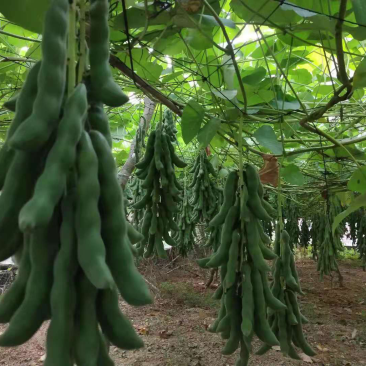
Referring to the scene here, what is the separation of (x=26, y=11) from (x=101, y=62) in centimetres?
51

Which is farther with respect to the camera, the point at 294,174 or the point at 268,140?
the point at 294,174

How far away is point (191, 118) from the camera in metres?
1.64

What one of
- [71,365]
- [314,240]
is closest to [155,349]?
[71,365]

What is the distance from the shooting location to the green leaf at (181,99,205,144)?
1562 millimetres

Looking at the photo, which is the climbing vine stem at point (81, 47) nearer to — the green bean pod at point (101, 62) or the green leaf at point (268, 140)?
the green bean pod at point (101, 62)

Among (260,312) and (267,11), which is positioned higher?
(267,11)

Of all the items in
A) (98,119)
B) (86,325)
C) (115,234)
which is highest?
(98,119)

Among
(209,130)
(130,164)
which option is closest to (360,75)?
(209,130)

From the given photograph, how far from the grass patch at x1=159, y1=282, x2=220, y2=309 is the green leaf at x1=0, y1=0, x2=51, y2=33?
175 inches

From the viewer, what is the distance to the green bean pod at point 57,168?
1.41ft

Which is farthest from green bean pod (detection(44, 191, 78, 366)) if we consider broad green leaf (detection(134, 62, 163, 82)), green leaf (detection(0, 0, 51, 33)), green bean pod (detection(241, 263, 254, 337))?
broad green leaf (detection(134, 62, 163, 82))

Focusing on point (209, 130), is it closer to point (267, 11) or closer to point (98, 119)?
point (267, 11)

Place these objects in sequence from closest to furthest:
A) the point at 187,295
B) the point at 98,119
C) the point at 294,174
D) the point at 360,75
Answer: the point at 98,119 → the point at 360,75 → the point at 294,174 → the point at 187,295

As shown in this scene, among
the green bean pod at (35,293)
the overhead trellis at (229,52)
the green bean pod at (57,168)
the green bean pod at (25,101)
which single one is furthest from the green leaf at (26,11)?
the green bean pod at (35,293)
